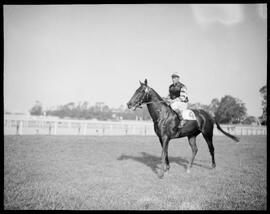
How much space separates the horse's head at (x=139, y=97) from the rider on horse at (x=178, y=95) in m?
0.95

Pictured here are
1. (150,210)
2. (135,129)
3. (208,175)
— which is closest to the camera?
(150,210)

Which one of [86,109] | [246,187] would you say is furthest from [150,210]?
[86,109]

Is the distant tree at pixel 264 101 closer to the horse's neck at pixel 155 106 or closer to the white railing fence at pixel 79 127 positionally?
the horse's neck at pixel 155 106

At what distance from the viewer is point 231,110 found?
411 inches

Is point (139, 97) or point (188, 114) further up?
point (139, 97)

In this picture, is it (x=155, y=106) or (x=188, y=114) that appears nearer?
(x=155, y=106)

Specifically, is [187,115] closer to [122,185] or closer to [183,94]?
[183,94]

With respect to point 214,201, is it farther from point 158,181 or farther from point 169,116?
point 169,116

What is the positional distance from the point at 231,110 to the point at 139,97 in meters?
6.00

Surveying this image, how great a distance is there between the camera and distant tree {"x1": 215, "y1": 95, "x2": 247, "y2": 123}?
29.5ft

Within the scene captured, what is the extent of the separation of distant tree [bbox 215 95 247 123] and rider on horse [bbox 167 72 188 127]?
313cm

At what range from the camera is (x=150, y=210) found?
407 centimetres

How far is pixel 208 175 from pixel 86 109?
4595cm

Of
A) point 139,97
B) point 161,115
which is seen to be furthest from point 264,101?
point 139,97
